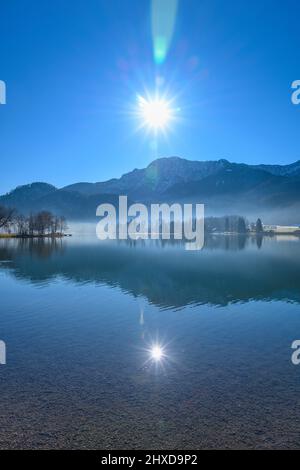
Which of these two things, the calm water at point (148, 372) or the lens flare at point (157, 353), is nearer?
the calm water at point (148, 372)

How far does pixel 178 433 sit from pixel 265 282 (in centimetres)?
4379

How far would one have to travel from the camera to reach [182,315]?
34.0m

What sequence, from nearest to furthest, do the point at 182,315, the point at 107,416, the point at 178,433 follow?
the point at 178,433
the point at 107,416
the point at 182,315

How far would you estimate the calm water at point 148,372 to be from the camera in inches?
534

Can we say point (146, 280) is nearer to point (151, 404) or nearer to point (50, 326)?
point (50, 326)

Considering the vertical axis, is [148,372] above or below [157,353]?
above

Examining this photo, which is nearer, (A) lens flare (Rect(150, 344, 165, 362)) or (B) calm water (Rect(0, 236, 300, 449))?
(B) calm water (Rect(0, 236, 300, 449))

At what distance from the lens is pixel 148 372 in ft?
65.5

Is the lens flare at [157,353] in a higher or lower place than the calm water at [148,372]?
lower

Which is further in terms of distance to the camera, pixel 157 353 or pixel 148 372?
pixel 157 353

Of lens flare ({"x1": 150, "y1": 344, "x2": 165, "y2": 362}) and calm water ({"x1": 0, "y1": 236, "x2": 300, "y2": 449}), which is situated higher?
calm water ({"x1": 0, "y1": 236, "x2": 300, "y2": 449})

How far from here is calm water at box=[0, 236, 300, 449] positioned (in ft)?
44.5
